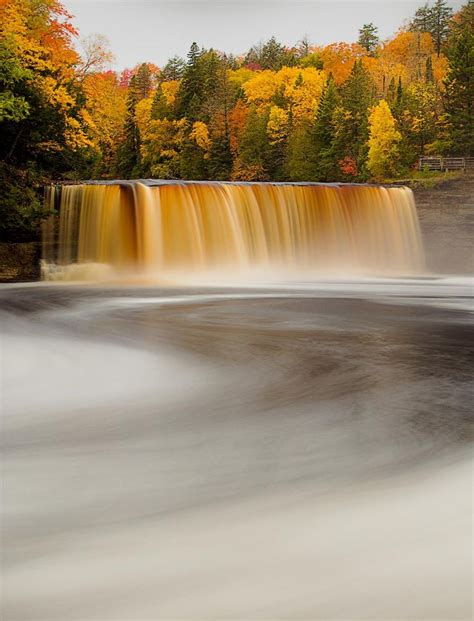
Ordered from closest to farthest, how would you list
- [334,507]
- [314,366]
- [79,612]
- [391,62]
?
[79,612]
[334,507]
[314,366]
[391,62]

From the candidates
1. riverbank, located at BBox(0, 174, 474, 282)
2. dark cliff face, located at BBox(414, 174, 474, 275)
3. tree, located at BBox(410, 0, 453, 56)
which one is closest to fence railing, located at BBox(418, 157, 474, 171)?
riverbank, located at BBox(0, 174, 474, 282)

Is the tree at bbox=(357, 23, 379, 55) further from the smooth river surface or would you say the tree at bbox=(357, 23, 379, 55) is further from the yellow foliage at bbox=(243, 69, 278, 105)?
the smooth river surface

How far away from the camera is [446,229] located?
93.8ft

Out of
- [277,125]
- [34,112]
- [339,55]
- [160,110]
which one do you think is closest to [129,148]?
[160,110]

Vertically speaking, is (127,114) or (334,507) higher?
(127,114)

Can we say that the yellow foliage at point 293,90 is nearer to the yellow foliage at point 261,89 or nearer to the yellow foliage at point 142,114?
the yellow foliage at point 261,89

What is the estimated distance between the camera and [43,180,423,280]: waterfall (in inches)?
799

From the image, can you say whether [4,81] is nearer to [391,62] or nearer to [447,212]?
[447,212]

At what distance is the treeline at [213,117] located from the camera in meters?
19.3

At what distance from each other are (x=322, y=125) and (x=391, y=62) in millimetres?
39058

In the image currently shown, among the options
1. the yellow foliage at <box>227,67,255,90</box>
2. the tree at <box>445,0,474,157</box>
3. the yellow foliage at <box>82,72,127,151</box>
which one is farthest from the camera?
the yellow foliage at <box>227,67,255,90</box>

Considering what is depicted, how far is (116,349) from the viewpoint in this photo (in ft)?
26.5

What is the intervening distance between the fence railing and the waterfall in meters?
11.6

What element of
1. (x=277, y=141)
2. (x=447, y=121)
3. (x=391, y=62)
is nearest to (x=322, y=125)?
→ (x=277, y=141)
